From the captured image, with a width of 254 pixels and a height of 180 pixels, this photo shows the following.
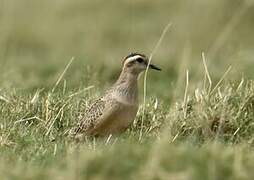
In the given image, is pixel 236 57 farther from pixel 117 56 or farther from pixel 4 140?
pixel 117 56

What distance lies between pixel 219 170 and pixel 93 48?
11961 millimetres

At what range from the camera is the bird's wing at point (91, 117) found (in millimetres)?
8822

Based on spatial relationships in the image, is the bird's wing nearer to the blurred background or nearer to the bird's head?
the bird's head

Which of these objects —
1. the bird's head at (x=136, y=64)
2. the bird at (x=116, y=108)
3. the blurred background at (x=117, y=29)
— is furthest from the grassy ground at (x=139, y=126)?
the blurred background at (x=117, y=29)

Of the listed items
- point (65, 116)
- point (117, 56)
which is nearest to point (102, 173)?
point (65, 116)

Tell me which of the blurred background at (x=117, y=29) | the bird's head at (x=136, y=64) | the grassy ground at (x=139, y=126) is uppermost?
the bird's head at (x=136, y=64)

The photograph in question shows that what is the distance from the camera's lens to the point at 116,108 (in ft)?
28.5

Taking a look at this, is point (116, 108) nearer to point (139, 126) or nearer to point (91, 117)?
point (91, 117)

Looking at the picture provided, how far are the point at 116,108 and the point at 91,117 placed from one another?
0.96 feet

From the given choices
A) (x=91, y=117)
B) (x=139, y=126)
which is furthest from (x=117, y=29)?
(x=91, y=117)

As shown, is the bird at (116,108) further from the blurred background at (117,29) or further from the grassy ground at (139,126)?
the blurred background at (117,29)

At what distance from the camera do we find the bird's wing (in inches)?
347

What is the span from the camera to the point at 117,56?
699 inches

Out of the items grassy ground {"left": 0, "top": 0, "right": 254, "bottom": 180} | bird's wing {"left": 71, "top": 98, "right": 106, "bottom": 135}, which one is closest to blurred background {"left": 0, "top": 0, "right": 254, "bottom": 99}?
grassy ground {"left": 0, "top": 0, "right": 254, "bottom": 180}
